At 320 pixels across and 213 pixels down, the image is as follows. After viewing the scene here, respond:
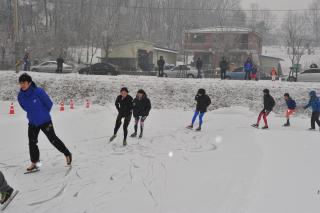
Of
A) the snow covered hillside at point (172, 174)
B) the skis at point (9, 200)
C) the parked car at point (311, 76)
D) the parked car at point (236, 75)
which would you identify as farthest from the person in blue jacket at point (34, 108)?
the parked car at point (311, 76)

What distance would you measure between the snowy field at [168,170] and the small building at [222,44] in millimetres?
36908

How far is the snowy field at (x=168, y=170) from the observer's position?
561cm

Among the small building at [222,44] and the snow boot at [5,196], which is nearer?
the snow boot at [5,196]

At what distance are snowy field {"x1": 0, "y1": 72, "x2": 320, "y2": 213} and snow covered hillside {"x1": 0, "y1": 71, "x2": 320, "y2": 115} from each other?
7.54m

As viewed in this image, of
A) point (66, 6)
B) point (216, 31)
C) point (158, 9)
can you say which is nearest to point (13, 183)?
point (216, 31)

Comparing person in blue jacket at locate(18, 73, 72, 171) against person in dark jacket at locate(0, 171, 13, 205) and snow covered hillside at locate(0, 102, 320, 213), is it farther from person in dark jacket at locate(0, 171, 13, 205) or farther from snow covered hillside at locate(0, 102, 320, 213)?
person in dark jacket at locate(0, 171, 13, 205)

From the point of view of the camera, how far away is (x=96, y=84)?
25812mm

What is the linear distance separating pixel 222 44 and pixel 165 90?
1167 inches

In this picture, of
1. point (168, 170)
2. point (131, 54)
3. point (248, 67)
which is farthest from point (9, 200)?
point (131, 54)

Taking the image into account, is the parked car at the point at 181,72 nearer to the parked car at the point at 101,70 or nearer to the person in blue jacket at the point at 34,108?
the parked car at the point at 101,70

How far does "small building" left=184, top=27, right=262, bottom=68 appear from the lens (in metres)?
51.8

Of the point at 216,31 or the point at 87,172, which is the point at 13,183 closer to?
the point at 87,172

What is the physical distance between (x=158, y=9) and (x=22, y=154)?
76.6m

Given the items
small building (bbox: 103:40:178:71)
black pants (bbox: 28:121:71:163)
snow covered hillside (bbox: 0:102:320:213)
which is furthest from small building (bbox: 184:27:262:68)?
black pants (bbox: 28:121:71:163)
